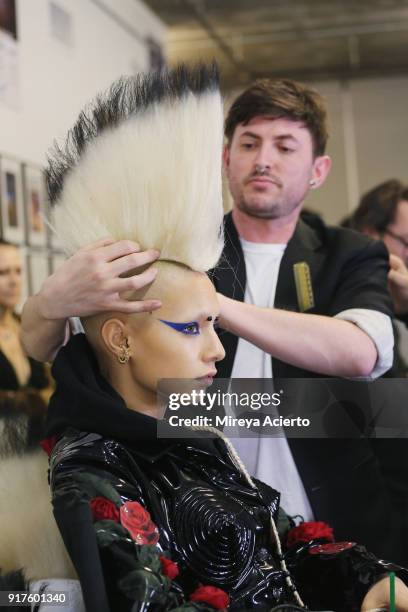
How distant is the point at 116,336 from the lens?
1.30m

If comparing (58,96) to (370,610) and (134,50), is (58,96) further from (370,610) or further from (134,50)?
(370,610)

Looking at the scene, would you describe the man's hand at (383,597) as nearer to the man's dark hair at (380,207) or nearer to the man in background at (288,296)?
the man in background at (288,296)

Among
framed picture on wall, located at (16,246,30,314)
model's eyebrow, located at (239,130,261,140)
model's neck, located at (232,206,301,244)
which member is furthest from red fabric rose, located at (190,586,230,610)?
framed picture on wall, located at (16,246,30,314)

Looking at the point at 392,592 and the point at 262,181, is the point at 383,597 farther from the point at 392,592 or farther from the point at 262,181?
the point at 262,181

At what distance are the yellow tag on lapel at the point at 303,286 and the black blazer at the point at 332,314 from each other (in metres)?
0.01

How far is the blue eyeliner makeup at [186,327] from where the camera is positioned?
4.19 ft

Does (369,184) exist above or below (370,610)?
above

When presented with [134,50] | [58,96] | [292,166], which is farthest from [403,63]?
[292,166]

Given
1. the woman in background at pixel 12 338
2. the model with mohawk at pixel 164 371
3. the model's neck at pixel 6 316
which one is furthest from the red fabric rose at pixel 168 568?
the model's neck at pixel 6 316

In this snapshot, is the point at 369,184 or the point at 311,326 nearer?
the point at 311,326

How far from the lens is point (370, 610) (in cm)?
117

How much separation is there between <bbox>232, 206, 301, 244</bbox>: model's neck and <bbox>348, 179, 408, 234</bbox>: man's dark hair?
839 millimetres

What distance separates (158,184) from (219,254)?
18 centimetres

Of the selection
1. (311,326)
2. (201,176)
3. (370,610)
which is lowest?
(370,610)
